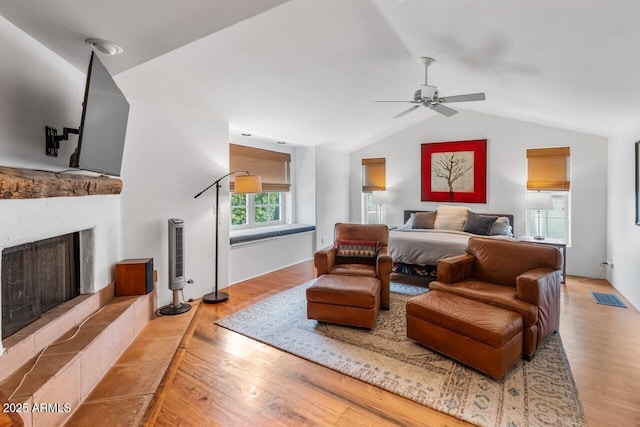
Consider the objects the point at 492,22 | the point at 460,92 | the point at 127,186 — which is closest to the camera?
the point at 492,22

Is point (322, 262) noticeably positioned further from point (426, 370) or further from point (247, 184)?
point (426, 370)

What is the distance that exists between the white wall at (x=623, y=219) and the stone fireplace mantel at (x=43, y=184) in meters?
5.07

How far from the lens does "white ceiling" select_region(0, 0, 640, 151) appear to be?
1652 millimetres

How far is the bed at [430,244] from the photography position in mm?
4125

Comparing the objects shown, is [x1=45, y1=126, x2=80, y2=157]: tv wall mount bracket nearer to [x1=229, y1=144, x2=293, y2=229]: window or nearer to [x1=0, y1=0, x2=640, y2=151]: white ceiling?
[x1=0, y1=0, x2=640, y2=151]: white ceiling

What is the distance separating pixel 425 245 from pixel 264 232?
2.39m

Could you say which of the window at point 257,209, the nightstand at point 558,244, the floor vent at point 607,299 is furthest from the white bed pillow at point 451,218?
the window at point 257,209

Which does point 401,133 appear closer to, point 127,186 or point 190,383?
point 127,186

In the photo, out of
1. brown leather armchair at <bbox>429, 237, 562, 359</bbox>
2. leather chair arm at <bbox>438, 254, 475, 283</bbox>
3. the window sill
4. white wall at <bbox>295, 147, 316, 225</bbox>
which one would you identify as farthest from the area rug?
white wall at <bbox>295, 147, 316, 225</bbox>

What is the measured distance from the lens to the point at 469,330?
7.33ft

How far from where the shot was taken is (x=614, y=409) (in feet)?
6.11

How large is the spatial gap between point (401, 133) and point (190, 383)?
18.5ft

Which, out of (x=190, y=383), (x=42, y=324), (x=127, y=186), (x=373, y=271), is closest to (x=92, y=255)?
(x=42, y=324)

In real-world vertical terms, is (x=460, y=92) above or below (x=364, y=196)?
above
